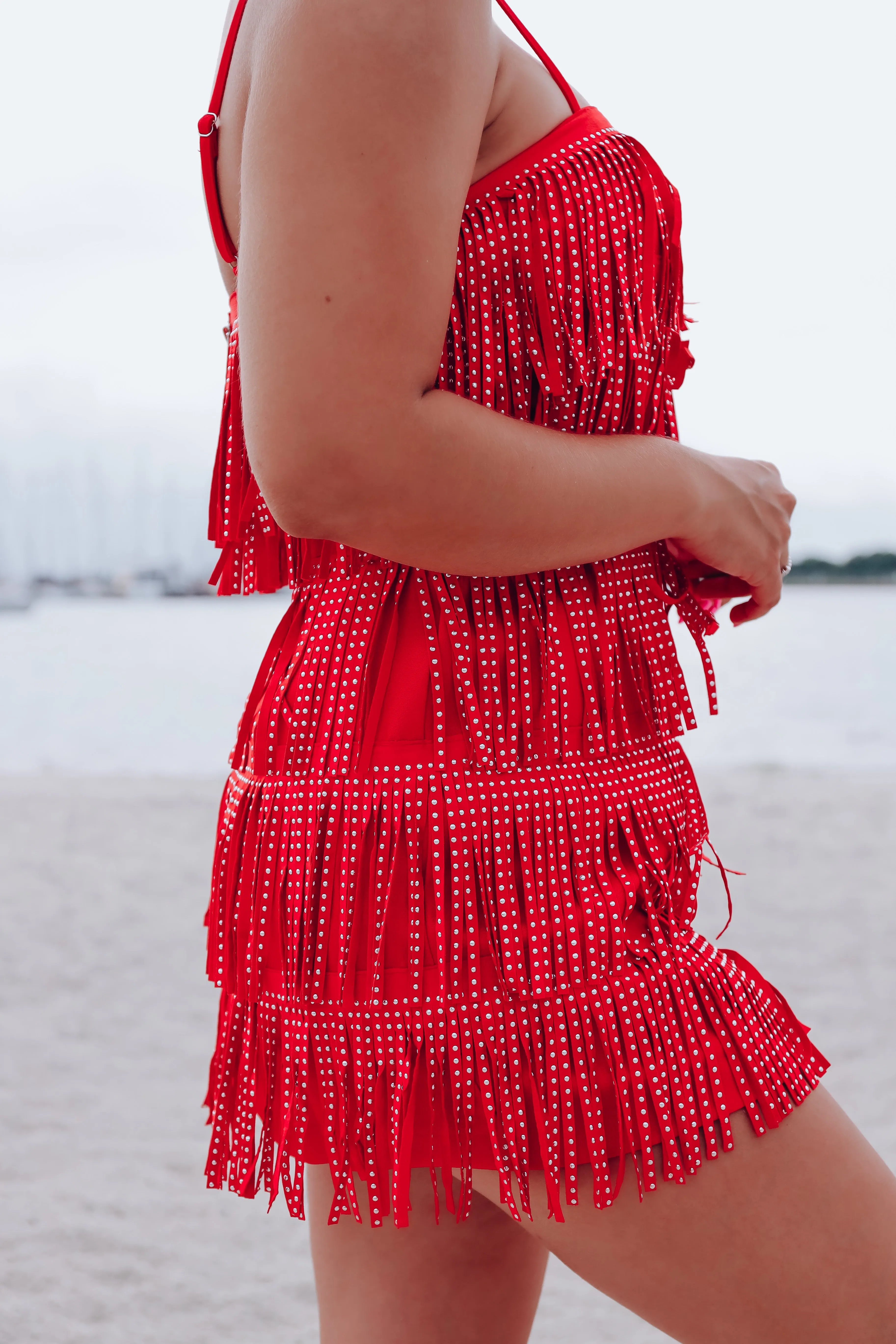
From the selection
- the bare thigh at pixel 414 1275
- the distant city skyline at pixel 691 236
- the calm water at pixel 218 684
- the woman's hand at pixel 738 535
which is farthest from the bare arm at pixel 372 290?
the calm water at pixel 218 684

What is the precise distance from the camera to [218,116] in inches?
21.1

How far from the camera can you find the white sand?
1504 millimetres

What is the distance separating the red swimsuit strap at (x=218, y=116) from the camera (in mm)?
516

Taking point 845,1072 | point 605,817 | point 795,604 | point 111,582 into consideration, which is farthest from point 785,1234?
point 795,604

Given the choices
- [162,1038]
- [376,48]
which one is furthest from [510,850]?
[162,1038]

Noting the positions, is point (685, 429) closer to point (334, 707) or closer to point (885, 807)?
point (885, 807)

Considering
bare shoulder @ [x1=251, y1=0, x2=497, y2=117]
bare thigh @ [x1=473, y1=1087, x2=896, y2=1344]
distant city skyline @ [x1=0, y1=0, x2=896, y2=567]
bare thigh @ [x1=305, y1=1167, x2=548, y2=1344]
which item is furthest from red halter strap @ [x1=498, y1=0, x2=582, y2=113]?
distant city skyline @ [x1=0, y1=0, x2=896, y2=567]

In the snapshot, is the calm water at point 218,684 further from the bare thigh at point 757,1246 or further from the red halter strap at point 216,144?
the bare thigh at point 757,1246

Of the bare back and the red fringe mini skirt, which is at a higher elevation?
the bare back

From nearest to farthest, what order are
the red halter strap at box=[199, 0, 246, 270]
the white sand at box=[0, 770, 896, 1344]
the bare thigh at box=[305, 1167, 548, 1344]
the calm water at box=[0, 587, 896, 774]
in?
the red halter strap at box=[199, 0, 246, 270], the bare thigh at box=[305, 1167, 548, 1344], the white sand at box=[0, 770, 896, 1344], the calm water at box=[0, 587, 896, 774]

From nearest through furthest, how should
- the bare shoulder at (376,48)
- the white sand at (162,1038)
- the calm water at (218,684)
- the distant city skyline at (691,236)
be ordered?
the bare shoulder at (376,48), the white sand at (162,1038), the distant city skyline at (691,236), the calm water at (218,684)

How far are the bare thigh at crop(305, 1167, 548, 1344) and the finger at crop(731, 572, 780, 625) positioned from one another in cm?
39

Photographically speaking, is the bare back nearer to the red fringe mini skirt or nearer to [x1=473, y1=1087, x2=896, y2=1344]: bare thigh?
the red fringe mini skirt

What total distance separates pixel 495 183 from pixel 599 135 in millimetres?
81
